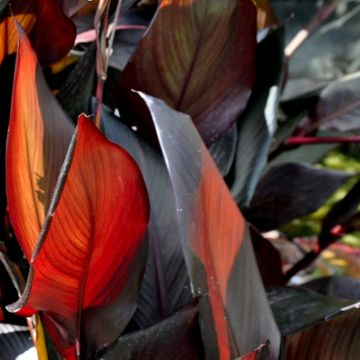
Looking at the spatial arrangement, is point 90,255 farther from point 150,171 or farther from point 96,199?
point 150,171

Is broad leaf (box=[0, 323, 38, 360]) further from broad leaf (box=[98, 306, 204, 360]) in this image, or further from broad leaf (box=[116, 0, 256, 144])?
broad leaf (box=[116, 0, 256, 144])

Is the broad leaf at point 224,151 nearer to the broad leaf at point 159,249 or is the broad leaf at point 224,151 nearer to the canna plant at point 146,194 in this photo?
the canna plant at point 146,194

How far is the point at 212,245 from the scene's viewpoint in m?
0.45

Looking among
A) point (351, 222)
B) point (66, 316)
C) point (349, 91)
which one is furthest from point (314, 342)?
point (349, 91)

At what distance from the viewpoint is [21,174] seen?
0.48 metres

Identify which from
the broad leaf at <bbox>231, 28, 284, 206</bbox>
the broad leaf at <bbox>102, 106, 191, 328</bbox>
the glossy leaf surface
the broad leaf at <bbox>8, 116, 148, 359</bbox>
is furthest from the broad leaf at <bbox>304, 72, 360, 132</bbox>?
the broad leaf at <bbox>8, 116, 148, 359</bbox>

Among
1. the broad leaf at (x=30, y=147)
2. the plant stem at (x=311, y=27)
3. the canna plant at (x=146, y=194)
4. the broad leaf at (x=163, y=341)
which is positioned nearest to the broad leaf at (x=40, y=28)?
the canna plant at (x=146, y=194)

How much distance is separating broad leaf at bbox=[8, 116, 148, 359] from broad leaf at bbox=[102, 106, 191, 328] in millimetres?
86

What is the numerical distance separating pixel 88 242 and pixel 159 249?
0.17 metres

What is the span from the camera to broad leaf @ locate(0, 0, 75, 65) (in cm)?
61

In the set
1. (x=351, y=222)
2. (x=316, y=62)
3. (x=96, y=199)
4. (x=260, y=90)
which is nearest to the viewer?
(x=96, y=199)

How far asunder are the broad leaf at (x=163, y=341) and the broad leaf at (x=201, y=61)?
0.23 meters

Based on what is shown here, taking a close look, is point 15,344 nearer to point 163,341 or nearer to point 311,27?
point 163,341

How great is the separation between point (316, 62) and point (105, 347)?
8.61 feet
